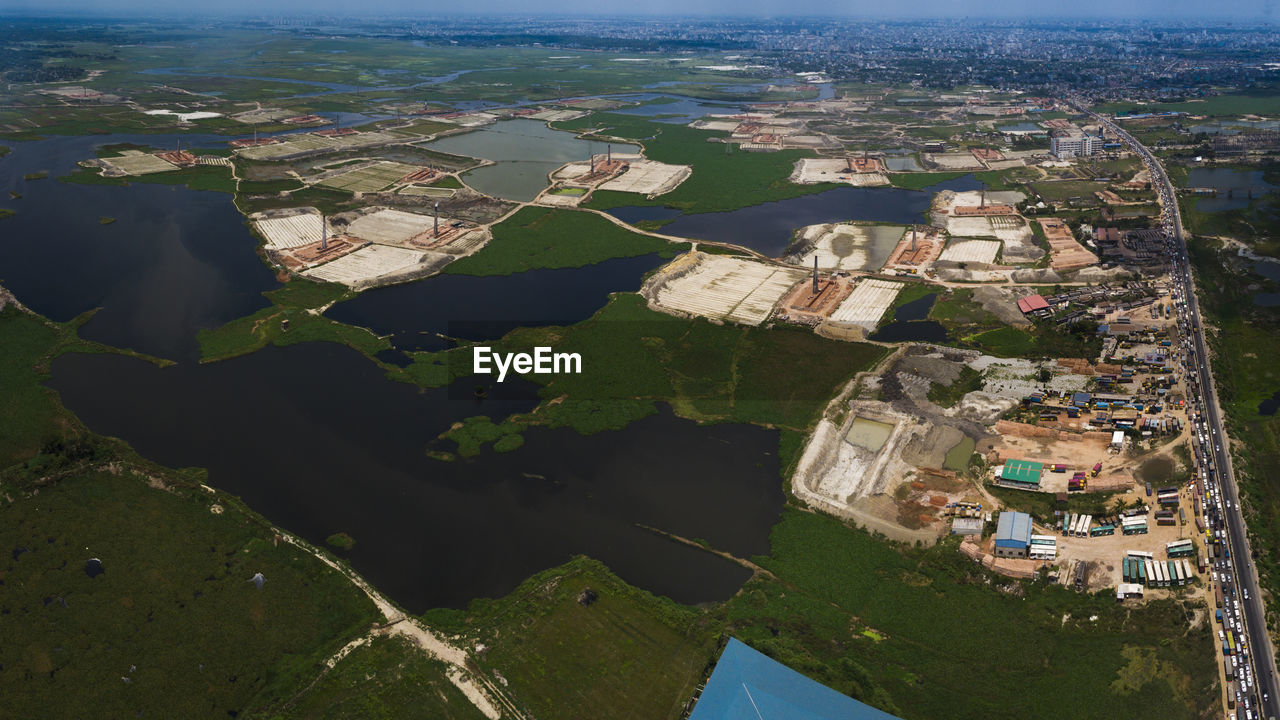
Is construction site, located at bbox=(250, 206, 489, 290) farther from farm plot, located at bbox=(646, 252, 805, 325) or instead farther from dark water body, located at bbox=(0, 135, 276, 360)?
farm plot, located at bbox=(646, 252, 805, 325)

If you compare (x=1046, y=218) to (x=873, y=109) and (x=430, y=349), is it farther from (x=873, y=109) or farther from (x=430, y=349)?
(x=873, y=109)

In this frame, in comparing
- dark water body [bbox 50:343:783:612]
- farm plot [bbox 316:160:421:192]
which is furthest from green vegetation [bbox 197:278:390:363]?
farm plot [bbox 316:160:421:192]

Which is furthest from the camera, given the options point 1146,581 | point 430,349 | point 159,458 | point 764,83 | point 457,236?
point 764,83

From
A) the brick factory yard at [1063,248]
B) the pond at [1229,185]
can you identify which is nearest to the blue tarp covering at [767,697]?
the brick factory yard at [1063,248]

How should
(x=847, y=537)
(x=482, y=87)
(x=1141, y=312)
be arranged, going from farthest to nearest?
(x=482, y=87) → (x=1141, y=312) → (x=847, y=537)

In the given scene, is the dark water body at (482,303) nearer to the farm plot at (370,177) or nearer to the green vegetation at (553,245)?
the green vegetation at (553,245)

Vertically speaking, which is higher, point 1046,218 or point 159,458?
point 1046,218

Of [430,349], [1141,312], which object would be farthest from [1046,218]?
[430,349]
